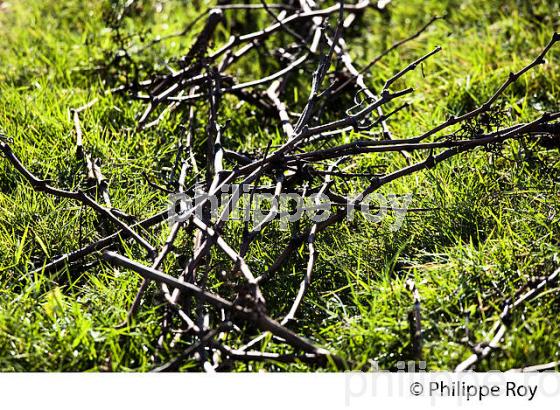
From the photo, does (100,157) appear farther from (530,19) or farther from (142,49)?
(530,19)

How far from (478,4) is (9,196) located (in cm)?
284

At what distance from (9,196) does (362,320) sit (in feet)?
4.70

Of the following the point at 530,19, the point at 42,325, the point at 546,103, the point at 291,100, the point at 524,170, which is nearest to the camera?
the point at 42,325

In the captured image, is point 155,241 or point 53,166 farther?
point 53,166

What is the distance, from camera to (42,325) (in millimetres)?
2133

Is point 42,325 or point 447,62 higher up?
point 447,62

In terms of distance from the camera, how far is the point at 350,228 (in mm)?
2596

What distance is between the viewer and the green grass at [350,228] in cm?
208

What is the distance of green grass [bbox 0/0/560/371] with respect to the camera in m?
2.08

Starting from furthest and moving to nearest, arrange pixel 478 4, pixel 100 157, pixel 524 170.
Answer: pixel 478 4
pixel 100 157
pixel 524 170
